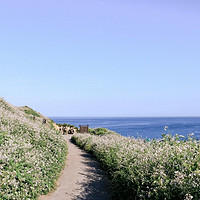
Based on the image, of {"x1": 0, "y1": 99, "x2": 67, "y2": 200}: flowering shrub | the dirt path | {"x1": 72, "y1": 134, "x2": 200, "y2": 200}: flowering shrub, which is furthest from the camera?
the dirt path

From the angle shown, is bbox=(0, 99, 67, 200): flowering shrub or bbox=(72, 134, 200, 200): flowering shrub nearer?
bbox=(72, 134, 200, 200): flowering shrub

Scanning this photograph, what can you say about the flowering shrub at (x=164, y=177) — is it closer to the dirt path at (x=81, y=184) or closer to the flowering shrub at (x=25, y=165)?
the dirt path at (x=81, y=184)

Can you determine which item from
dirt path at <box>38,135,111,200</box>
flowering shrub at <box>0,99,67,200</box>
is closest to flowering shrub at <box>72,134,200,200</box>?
→ dirt path at <box>38,135,111,200</box>

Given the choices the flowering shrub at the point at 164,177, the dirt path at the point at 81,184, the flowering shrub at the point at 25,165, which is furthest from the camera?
the dirt path at the point at 81,184

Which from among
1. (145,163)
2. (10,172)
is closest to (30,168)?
(10,172)

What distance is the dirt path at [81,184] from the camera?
8750mm

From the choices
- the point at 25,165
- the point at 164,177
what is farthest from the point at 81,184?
the point at 164,177

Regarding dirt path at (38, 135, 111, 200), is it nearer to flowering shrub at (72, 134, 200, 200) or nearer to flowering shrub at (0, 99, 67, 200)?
flowering shrub at (0, 99, 67, 200)

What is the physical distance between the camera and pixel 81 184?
10.2 m

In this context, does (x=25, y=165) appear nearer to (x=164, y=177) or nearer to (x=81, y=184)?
(x=81, y=184)

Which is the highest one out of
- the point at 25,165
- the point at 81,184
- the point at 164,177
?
the point at 164,177

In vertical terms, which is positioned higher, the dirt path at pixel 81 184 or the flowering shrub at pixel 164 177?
the flowering shrub at pixel 164 177

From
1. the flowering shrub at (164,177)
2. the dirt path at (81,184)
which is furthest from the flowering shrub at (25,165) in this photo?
the flowering shrub at (164,177)

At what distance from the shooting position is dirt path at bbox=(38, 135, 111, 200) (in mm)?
8750
